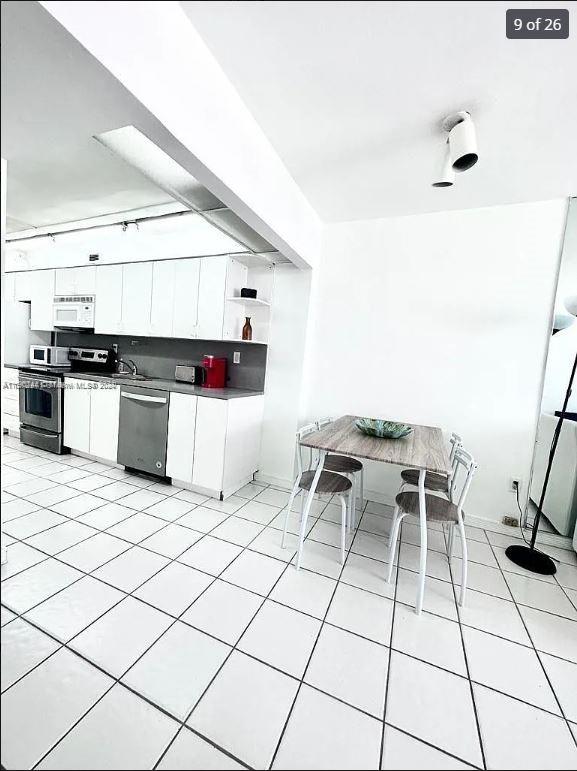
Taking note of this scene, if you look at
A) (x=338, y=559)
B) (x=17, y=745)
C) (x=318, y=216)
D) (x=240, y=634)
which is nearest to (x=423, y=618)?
(x=338, y=559)

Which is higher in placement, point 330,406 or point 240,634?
point 330,406

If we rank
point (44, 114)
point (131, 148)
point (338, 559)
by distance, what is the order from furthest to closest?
point (338, 559)
point (131, 148)
point (44, 114)

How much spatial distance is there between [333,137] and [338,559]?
2488 millimetres

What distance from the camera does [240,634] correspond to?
1.46 m

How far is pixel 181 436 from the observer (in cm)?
285

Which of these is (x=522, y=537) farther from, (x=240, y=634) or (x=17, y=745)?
(x=17, y=745)

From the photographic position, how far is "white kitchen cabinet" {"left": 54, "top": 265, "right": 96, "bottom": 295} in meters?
3.51

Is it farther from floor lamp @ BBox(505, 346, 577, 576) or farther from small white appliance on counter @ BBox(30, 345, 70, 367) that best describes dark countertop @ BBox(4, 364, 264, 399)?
floor lamp @ BBox(505, 346, 577, 576)

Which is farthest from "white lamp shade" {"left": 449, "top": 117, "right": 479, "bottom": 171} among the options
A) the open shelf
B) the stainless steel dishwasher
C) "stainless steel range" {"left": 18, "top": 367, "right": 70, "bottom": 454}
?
"stainless steel range" {"left": 18, "top": 367, "right": 70, "bottom": 454}

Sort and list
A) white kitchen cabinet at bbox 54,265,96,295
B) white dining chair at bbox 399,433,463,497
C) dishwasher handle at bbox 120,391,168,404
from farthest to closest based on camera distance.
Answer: white kitchen cabinet at bbox 54,265,96,295, dishwasher handle at bbox 120,391,168,404, white dining chair at bbox 399,433,463,497

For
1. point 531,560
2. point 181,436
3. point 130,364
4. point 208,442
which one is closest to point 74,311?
point 130,364

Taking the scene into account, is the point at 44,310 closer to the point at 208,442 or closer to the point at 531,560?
the point at 208,442

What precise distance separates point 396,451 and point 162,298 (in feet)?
8.65

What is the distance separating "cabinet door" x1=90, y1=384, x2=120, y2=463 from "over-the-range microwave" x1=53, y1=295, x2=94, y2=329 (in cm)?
86
